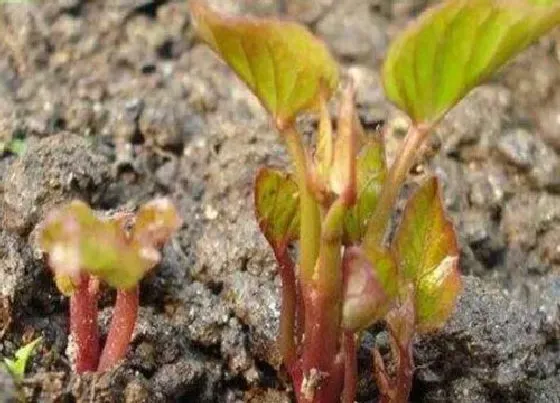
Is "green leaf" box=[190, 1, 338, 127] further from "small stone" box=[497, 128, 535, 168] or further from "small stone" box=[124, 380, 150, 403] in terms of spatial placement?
"small stone" box=[497, 128, 535, 168]

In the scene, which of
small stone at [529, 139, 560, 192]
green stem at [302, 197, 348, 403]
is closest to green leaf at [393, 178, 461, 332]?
green stem at [302, 197, 348, 403]

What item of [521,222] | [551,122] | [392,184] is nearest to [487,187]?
[521,222]

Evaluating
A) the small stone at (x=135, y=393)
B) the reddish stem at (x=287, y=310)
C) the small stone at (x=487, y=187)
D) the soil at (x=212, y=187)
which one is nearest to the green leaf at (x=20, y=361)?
the soil at (x=212, y=187)

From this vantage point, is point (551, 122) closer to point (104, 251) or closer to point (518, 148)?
point (518, 148)

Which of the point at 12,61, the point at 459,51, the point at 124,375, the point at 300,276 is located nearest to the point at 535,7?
the point at 459,51

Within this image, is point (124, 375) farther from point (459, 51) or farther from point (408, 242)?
point (459, 51)

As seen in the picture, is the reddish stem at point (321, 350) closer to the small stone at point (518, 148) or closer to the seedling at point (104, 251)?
the seedling at point (104, 251)
